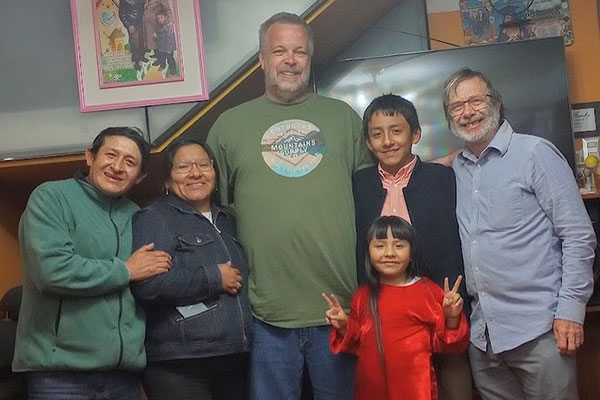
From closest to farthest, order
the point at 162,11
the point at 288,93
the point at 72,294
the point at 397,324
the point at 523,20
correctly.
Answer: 1. the point at 72,294
2. the point at 397,324
3. the point at 288,93
4. the point at 162,11
5. the point at 523,20

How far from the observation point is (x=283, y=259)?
6.41 feet

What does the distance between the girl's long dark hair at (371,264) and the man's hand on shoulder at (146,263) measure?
585 mm

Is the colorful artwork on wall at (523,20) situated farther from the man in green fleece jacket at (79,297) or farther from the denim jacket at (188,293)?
the man in green fleece jacket at (79,297)

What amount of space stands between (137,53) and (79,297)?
1115 millimetres

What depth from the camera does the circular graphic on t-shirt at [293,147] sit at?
2.01 meters

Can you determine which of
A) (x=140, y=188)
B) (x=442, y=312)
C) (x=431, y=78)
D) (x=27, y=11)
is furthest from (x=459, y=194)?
(x=27, y=11)

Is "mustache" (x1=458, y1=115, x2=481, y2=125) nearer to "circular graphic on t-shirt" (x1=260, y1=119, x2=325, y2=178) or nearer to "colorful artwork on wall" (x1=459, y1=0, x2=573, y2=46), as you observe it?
"circular graphic on t-shirt" (x1=260, y1=119, x2=325, y2=178)

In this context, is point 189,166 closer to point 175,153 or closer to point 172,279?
point 175,153

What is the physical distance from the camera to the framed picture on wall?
251 centimetres

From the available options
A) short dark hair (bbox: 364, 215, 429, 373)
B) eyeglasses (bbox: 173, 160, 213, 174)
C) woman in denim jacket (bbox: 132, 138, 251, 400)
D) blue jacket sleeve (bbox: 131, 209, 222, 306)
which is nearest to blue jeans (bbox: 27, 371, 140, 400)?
woman in denim jacket (bbox: 132, 138, 251, 400)

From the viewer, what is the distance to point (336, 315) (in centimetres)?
183

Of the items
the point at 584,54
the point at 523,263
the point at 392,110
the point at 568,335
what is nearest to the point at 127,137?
the point at 392,110

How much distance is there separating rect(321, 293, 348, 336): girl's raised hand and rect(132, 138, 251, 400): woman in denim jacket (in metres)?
0.24

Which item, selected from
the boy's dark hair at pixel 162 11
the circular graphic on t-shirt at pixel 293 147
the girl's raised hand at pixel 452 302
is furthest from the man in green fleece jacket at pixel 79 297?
the boy's dark hair at pixel 162 11
